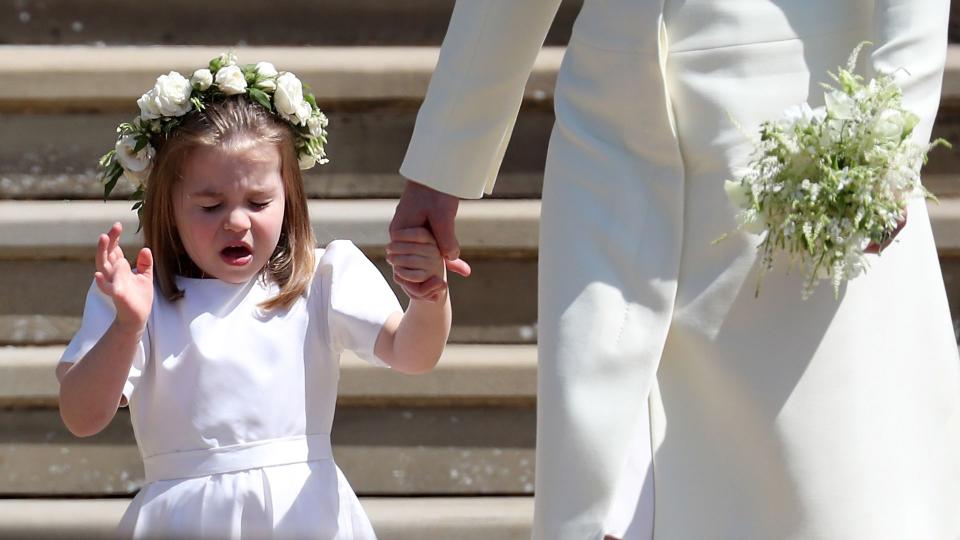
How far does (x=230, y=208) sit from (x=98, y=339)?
14.9 inches

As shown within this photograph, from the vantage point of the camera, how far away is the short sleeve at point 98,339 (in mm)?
3057

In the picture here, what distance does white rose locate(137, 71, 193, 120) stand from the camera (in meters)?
3.16

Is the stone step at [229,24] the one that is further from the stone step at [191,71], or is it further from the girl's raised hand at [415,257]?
the girl's raised hand at [415,257]

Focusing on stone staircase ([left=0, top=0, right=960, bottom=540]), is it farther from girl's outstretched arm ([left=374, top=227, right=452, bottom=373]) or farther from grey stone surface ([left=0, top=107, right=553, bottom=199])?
girl's outstretched arm ([left=374, top=227, right=452, bottom=373])

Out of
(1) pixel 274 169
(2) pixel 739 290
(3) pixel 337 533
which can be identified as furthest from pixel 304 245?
(2) pixel 739 290

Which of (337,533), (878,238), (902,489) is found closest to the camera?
(878,238)

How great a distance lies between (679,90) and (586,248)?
0.99 feet

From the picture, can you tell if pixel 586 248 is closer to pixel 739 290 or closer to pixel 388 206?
pixel 739 290

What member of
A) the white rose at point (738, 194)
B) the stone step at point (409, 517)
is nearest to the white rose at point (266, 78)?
the white rose at point (738, 194)

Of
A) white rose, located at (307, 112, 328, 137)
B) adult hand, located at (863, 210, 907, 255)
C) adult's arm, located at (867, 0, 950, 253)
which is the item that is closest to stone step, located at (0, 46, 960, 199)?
white rose, located at (307, 112, 328, 137)

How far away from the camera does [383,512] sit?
14.4ft

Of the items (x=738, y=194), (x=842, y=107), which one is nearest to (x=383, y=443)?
(x=738, y=194)

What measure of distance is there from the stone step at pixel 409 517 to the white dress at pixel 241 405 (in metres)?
1.23

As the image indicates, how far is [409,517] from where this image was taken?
4367 millimetres
